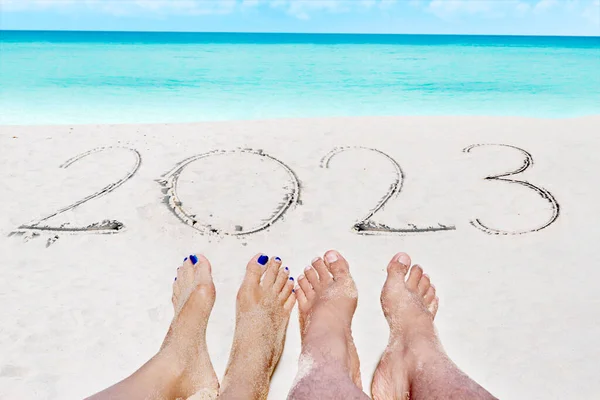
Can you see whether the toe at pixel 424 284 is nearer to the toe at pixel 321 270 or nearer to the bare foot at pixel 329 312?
the bare foot at pixel 329 312

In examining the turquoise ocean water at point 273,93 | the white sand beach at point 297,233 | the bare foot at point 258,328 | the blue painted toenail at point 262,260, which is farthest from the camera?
the turquoise ocean water at point 273,93

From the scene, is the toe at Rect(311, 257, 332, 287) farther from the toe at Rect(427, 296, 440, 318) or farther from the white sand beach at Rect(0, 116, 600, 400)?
the toe at Rect(427, 296, 440, 318)

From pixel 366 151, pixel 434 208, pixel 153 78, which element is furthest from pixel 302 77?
pixel 434 208

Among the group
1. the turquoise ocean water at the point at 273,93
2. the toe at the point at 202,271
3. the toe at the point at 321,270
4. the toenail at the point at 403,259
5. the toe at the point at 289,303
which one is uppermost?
the toenail at the point at 403,259

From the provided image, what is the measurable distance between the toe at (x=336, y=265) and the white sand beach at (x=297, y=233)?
0.12m

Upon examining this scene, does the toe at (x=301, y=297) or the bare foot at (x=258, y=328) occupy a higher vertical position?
the bare foot at (x=258, y=328)

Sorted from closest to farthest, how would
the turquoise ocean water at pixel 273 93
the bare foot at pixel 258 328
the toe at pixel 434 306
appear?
1. the bare foot at pixel 258 328
2. the toe at pixel 434 306
3. the turquoise ocean water at pixel 273 93

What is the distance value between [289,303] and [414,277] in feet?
1.82

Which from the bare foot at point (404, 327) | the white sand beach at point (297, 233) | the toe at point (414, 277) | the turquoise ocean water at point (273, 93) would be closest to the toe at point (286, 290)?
the white sand beach at point (297, 233)

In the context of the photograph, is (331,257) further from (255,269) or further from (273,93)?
(273,93)

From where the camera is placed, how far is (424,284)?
6.07 ft

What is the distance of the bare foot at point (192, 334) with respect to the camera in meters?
1.45

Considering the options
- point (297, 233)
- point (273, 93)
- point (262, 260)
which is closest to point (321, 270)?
point (262, 260)

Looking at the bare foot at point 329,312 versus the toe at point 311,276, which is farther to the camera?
the toe at point 311,276
